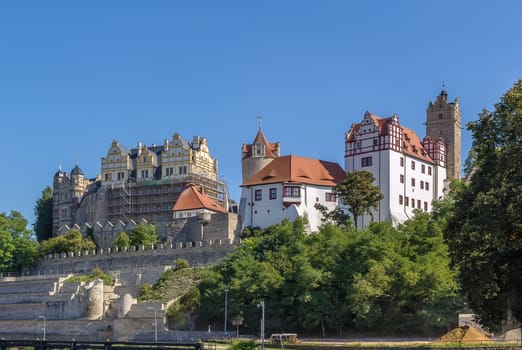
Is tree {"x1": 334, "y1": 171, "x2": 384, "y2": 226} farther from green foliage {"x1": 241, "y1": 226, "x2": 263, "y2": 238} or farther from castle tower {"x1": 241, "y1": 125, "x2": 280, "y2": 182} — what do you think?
castle tower {"x1": 241, "y1": 125, "x2": 280, "y2": 182}

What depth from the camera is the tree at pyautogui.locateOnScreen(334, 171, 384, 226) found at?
233 ft

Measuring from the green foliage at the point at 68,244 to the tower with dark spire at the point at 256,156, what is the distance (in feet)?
55.7

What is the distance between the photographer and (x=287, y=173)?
7731 cm

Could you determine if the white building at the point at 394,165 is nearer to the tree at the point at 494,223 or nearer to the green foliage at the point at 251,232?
the green foliage at the point at 251,232

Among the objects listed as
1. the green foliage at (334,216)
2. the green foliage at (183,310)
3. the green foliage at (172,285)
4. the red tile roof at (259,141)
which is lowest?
the green foliage at (183,310)

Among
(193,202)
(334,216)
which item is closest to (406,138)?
(334,216)

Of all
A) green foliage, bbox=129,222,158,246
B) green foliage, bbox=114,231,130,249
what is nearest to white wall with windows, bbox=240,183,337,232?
green foliage, bbox=129,222,158,246

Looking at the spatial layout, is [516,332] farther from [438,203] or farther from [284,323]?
[438,203]

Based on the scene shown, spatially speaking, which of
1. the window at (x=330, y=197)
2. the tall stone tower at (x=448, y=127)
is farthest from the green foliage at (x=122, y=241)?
the tall stone tower at (x=448, y=127)

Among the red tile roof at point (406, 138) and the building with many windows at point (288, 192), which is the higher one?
the red tile roof at point (406, 138)

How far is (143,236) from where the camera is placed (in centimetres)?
8344

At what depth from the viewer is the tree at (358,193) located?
71.1 metres

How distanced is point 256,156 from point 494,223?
160 ft

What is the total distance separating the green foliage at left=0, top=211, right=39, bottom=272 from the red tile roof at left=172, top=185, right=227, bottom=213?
14798 millimetres
